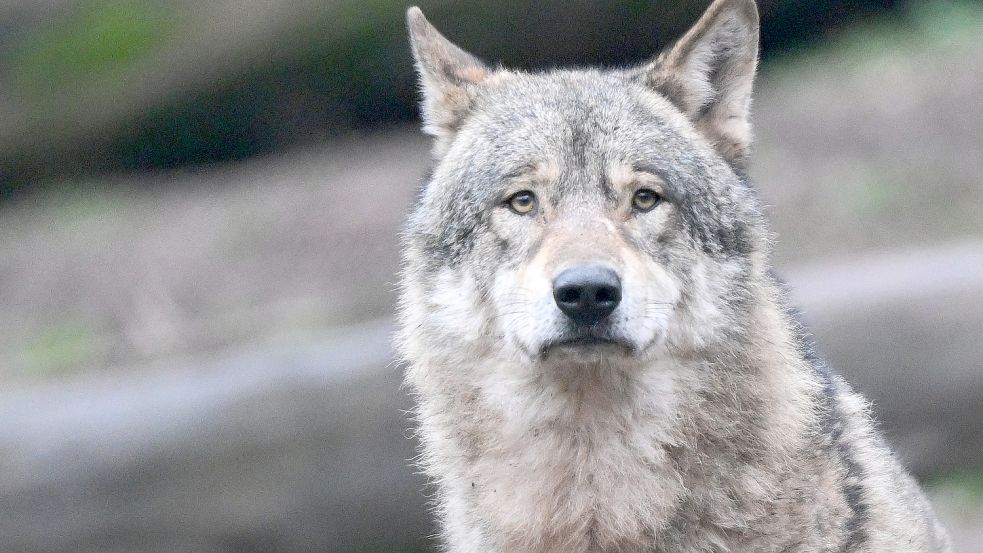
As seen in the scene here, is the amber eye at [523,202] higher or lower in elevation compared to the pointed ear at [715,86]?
lower

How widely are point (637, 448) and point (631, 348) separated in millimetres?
472

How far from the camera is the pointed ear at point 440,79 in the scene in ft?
18.4

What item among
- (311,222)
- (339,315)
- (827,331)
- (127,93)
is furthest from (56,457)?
(827,331)

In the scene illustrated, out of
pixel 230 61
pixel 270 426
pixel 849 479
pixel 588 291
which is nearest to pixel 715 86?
pixel 588 291

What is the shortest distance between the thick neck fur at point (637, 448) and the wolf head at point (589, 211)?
12 cm

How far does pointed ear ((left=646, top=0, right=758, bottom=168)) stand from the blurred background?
12.3ft

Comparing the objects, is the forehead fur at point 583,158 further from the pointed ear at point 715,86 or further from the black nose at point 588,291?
the black nose at point 588,291

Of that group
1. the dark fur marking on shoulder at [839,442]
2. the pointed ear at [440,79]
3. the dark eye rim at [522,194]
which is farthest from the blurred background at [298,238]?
the dark eye rim at [522,194]

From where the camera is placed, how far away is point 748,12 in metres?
5.15

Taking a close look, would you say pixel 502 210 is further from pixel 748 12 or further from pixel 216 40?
pixel 216 40

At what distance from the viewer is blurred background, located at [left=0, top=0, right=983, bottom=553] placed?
29.4 feet

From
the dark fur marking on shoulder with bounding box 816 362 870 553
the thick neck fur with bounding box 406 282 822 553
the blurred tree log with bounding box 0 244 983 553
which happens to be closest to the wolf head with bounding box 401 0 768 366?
the thick neck fur with bounding box 406 282 822 553

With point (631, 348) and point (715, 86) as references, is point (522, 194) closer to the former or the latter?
point (631, 348)

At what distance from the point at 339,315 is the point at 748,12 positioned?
6149 mm
